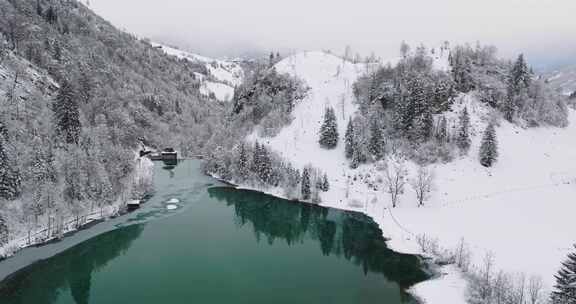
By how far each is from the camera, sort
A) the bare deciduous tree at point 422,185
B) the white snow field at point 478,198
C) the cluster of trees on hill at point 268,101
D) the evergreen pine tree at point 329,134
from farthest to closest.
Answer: the cluster of trees on hill at point 268,101
the evergreen pine tree at point 329,134
the bare deciduous tree at point 422,185
the white snow field at point 478,198

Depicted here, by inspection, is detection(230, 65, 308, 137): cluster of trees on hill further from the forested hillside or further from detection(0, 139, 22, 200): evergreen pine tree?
detection(0, 139, 22, 200): evergreen pine tree

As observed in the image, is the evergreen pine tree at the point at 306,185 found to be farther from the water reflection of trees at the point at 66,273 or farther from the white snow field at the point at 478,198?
the water reflection of trees at the point at 66,273

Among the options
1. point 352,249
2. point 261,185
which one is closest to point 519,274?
point 352,249

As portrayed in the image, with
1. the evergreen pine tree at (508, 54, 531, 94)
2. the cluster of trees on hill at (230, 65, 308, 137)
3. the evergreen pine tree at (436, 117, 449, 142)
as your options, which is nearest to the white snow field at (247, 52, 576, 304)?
the cluster of trees on hill at (230, 65, 308, 137)

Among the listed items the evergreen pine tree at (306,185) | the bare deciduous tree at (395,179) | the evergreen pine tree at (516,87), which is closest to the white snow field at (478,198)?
the bare deciduous tree at (395,179)

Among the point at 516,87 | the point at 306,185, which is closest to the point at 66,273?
the point at 306,185

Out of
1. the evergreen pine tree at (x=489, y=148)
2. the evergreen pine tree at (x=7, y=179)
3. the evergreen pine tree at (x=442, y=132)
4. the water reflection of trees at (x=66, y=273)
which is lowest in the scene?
the water reflection of trees at (x=66, y=273)

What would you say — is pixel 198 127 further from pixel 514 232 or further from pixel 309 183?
pixel 514 232

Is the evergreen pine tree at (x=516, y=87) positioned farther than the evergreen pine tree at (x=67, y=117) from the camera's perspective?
Yes
